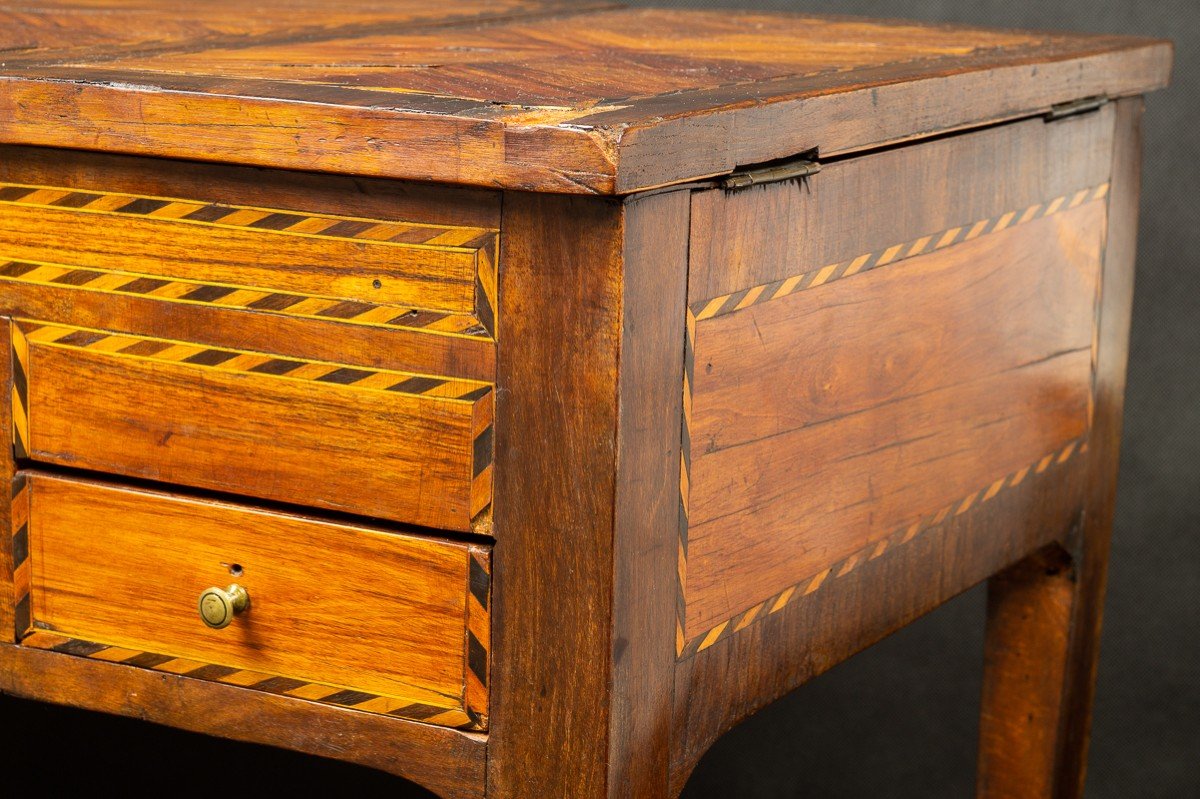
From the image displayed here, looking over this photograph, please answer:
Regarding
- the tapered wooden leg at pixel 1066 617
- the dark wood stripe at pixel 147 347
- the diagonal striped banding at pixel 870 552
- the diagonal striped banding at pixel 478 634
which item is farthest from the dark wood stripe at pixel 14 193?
the tapered wooden leg at pixel 1066 617

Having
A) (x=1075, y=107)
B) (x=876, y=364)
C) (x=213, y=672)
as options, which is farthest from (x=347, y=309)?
(x=1075, y=107)

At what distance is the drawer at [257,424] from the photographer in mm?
1040

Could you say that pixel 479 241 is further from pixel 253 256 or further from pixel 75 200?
pixel 75 200

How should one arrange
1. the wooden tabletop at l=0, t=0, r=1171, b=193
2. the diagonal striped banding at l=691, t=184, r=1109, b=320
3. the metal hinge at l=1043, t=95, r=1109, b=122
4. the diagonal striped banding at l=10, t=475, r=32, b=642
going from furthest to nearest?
the metal hinge at l=1043, t=95, r=1109, b=122, the diagonal striped banding at l=10, t=475, r=32, b=642, the diagonal striped banding at l=691, t=184, r=1109, b=320, the wooden tabletop at l=0, t=0, r=1171, b=193

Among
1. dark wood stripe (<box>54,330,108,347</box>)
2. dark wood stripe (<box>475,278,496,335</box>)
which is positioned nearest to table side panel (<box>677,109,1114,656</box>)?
dark wood stripe (<box>475,278,496,335</box>)

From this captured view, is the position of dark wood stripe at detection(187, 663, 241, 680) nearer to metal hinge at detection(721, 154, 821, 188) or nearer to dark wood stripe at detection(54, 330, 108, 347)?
dark wood stripe at detection(54, 330, 108, 347)

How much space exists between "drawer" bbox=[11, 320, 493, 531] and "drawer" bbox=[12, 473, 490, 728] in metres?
0.02

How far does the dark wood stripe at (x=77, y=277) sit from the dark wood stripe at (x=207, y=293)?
0.06 m

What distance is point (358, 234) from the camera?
40.8 inches

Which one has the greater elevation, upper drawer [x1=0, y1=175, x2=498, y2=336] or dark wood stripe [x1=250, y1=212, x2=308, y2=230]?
dark wood stripe [x1=250, y1=212, x2=308, y2=230]

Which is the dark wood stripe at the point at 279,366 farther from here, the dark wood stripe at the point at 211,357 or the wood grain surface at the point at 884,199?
the wood grain surface at the point at 884,199

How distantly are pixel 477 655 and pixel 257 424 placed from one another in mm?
179

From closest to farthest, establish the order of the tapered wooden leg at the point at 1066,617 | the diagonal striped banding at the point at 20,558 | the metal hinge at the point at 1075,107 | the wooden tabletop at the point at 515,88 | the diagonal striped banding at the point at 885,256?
the wooden tabletop at the point at 515,88 < the diagonal striped banding at the point at 885,256 < the diagonal striped banding at the point at 20,558 < the metal hinge at the point at 1075,107 < the tapered wooden leg at the point at 1066,617

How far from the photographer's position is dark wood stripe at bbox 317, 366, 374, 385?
1052mm
